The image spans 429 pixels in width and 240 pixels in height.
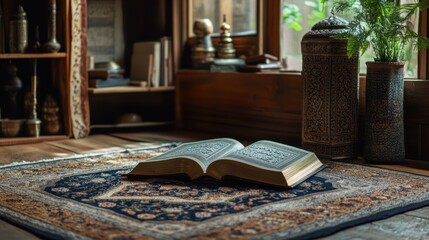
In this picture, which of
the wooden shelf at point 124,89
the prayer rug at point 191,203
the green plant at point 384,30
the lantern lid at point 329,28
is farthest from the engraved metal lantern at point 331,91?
the wooden shelf at point 124,89

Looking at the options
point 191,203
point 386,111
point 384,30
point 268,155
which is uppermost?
point 384,30

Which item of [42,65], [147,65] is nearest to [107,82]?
[147,65]

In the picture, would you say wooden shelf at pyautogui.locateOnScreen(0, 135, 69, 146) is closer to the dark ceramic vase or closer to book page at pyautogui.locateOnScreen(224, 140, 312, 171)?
book page at pyautogui.locateOnScreen(224, 140, 312, 171)

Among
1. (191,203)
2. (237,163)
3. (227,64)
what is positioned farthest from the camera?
(227,64)

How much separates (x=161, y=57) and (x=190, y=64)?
25cm

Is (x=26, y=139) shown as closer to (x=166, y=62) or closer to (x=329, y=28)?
(x=166, y=62)

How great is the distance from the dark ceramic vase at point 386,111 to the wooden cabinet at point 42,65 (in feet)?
6.39

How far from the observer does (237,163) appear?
8.92 ft

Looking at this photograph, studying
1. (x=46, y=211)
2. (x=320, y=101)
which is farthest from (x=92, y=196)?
(x=320, y=101)

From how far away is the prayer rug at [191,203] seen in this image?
2.08 m

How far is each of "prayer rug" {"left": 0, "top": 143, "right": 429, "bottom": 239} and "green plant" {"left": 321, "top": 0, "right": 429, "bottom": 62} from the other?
0.59m

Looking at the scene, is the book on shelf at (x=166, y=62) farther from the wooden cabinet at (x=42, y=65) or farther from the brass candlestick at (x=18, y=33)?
the brass candlestick at (x=18, y=33)

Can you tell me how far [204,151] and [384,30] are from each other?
3.48 feet

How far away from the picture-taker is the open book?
268 centimetres
